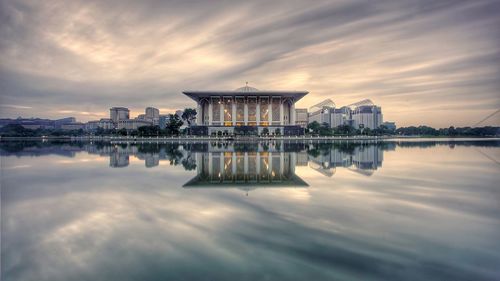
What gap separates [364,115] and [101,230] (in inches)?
6132

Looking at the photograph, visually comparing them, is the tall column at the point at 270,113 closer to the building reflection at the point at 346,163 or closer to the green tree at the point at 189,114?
the green tree at the point at 189,114

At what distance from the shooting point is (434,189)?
26.4 ft

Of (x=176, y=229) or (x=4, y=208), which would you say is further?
(x=4, y=208)

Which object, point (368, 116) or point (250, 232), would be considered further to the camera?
point (368, 116)

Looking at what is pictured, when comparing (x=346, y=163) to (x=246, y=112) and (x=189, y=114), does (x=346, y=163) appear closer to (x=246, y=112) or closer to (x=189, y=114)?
(x=246, y=112)

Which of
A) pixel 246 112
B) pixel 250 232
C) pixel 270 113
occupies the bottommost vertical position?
pixel 250 232

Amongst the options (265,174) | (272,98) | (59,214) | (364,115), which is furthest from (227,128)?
(364,115)

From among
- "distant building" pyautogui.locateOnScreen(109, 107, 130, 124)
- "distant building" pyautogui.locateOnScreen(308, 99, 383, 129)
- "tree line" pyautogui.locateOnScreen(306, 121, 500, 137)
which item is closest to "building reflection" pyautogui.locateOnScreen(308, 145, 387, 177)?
"tree line" pyautogui.locateOnScreen(306, 121, 500, 137)

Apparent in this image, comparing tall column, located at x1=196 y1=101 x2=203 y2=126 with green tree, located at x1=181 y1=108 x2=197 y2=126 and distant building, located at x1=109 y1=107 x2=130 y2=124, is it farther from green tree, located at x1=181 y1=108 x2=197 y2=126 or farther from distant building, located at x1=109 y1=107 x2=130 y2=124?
distant building, located at x1=109 y1=107 x2=130 y2=124

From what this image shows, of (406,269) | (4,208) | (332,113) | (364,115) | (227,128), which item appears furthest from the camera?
(332,113)

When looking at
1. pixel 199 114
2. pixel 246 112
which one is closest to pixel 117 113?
pixel 199 114

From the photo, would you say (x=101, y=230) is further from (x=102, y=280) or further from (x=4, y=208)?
(x=4, y=208)

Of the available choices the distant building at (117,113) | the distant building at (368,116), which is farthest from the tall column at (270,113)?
the distant building at (117,113)

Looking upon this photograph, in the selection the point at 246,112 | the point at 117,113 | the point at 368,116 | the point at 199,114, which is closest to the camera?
the point at 246,112
